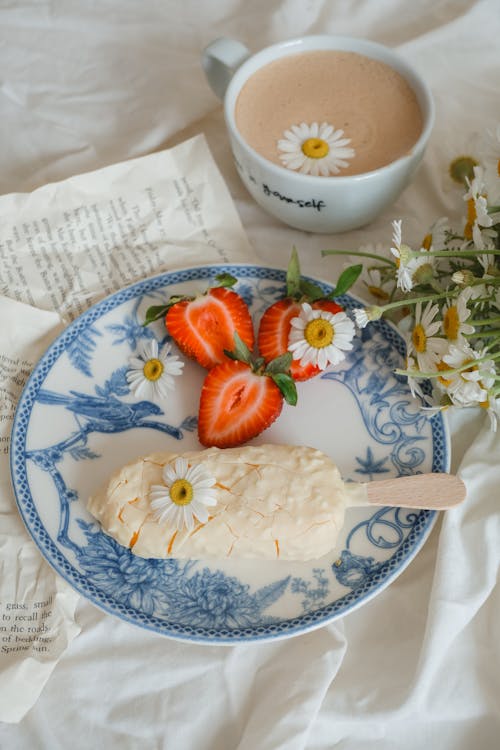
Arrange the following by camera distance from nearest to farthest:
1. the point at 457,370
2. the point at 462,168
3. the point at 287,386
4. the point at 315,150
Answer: the point at 457,370 → the point at 287,386 → the point at 315,150 → the point at 462,168

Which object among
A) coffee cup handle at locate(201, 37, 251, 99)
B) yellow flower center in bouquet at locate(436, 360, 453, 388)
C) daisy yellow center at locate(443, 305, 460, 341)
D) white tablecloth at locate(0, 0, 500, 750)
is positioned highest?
coffee cup handle at locate(201, 37, 251, 99)

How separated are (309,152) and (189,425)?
0.34 metres

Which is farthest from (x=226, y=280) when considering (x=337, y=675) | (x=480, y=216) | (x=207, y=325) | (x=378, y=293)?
(x=337, y=675)

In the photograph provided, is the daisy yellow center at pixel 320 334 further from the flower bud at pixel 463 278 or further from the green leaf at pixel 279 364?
the flower bud at pixel 463 278

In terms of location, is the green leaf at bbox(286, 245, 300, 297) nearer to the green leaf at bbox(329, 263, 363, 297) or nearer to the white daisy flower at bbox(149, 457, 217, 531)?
the green leaf at bbox(329, 263, 363, 297)

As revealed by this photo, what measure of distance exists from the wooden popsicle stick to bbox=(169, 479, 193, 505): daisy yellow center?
0.16 m

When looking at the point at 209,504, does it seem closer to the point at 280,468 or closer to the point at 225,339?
the point at 280,468

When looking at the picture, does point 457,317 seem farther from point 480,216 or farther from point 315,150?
point 315,150

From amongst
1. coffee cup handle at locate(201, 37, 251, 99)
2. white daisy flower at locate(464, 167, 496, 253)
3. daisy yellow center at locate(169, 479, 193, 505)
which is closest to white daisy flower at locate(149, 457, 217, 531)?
daisy yellow center at locate(169, 479, 193, 505)

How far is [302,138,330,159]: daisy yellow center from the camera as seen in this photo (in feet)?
2.93

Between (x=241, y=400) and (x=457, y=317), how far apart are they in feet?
0.73

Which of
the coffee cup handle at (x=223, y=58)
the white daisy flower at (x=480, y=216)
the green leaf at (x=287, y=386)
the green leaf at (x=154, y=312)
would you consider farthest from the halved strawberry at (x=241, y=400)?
the coffee cup handle at (x=223, y=58)

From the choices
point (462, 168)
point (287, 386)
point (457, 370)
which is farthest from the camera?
point (462, 168)

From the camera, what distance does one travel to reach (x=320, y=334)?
81 centimetres
